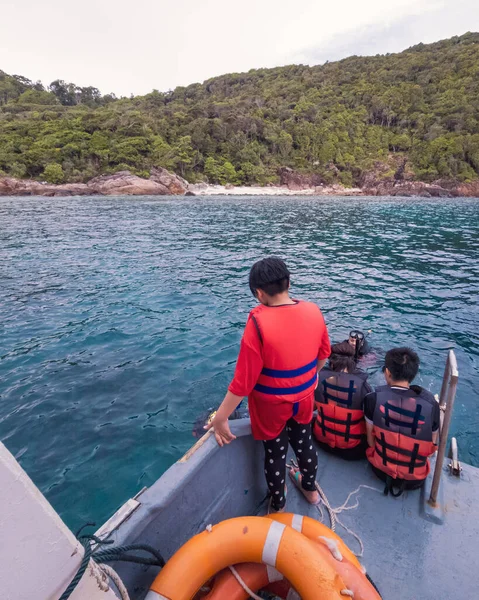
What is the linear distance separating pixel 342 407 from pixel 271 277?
174cm

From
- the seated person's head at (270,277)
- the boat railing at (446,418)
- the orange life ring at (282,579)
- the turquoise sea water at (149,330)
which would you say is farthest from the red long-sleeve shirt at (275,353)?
the turquoise sea water at (149,330)

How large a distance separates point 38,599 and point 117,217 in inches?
1167

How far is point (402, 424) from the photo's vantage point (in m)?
2.74

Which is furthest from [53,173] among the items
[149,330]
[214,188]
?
[149,330]

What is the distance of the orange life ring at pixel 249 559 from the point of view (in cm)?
165

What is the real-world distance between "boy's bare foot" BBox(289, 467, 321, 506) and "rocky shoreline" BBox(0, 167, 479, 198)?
2241 inches

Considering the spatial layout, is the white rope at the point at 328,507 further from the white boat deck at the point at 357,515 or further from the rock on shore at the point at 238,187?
the rock on shore at the point at 238,187

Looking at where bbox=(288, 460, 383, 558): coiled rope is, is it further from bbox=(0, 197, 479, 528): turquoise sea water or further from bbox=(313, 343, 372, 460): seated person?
bbox=(0, 197, 479, 528): turquoise sea water

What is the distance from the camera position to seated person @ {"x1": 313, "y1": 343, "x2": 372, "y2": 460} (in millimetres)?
3074

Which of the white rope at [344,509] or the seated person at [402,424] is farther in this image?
the seated person at [402,424]

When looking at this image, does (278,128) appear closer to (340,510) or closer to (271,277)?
(271,277)

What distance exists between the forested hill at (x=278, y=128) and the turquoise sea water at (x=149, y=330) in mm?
51348

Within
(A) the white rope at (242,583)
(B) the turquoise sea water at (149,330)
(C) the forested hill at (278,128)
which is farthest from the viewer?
(C) the forested hill at (278,128)

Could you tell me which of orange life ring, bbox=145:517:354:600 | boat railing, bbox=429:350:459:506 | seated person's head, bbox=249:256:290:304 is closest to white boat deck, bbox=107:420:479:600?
boat railing, bbox=429:350:459:506
